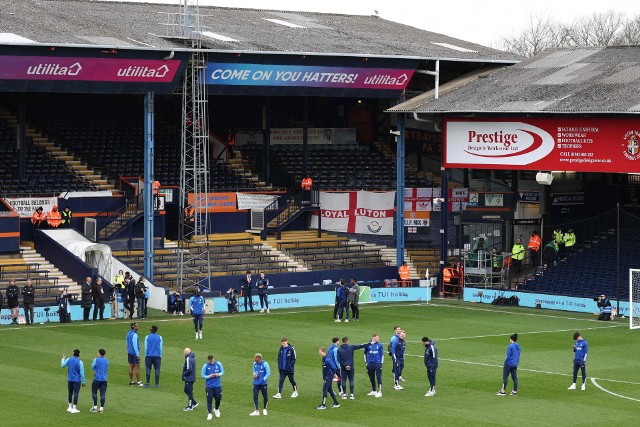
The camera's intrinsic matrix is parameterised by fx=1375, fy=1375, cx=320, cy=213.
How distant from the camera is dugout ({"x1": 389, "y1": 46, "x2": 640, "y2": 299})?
173 ft

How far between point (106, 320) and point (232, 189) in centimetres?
1610

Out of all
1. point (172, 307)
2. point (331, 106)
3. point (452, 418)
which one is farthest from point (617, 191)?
point (452, 418)

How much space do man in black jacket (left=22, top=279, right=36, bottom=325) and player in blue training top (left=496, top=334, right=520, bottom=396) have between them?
62.6 feet

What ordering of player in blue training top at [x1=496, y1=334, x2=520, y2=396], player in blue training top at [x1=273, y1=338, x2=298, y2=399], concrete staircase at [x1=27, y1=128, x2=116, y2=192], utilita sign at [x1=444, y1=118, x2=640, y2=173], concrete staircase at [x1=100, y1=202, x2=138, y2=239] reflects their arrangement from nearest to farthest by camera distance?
player in blue training top at [x1=273, y1=338, x2=298, y2=399], player in blue training top at [x1=496, y1=334, x2=520, y2=396], utilita sign at [x1=444, y1=118, x2=640, y2=173], concrete staircase at [x1=100, y1=202, x2=138, y2=239], concrete staircase at [x1=27, y1=128, x2=116, y2=192]

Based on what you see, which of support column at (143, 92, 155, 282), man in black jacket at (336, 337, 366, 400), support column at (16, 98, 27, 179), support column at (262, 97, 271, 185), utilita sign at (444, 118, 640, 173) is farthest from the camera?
support column at (262, 97, 271, 185)

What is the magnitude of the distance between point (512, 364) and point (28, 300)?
1983 cm

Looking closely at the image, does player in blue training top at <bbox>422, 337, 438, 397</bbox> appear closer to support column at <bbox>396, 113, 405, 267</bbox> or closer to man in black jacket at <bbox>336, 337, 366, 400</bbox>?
man in black jacket at <bbox>336, 337, 366, 400</bbox>

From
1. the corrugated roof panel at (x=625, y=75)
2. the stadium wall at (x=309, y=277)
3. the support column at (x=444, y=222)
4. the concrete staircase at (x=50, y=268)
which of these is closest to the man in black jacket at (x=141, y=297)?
the concrete staircase at (x=50, y=268)

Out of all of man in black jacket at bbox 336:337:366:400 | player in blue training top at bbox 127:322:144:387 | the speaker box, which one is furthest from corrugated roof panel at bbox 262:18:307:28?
man in black jacket at bbox 336:337:366:400

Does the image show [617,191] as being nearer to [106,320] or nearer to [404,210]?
[404,210]

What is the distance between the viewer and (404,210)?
6059 cm

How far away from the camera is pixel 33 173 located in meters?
58.1

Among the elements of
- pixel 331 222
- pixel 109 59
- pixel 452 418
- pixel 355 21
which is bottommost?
pixel 452 418

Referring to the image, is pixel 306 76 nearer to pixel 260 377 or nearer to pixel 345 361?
pixel 345 361
